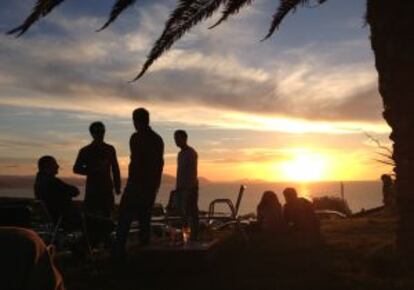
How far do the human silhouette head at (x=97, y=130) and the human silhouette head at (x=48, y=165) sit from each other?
65cm

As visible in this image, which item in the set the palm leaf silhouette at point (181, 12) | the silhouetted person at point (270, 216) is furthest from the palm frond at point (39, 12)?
the silhouetted person at point (270, 216)

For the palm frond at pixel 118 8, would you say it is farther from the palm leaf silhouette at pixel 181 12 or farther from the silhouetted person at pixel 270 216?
the silhouetted person at pixel 270 216

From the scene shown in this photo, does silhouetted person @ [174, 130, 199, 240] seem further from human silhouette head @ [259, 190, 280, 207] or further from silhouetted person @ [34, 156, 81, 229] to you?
human silhouette head @ [259, 190, 280, 207]

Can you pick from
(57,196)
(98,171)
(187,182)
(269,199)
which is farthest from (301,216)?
(57,196)

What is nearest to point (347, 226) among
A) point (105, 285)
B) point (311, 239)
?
point (311, 239)

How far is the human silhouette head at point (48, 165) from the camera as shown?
9.52 m

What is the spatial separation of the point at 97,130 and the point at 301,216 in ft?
12.6

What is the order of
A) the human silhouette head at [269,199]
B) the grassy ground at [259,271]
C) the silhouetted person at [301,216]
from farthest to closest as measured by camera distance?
the human silhouette head at [269,199], the silhouetted person at [301,216], the grassy ground at [259,271]

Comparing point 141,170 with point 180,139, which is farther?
point 180,139

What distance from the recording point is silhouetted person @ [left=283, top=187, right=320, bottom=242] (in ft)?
38.3

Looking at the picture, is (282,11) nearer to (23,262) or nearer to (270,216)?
(270,216)

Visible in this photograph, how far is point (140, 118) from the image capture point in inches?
367

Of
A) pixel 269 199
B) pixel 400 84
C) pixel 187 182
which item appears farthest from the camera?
pixel 269 199

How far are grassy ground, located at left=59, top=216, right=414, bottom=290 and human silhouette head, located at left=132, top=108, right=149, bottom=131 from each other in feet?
5.27
